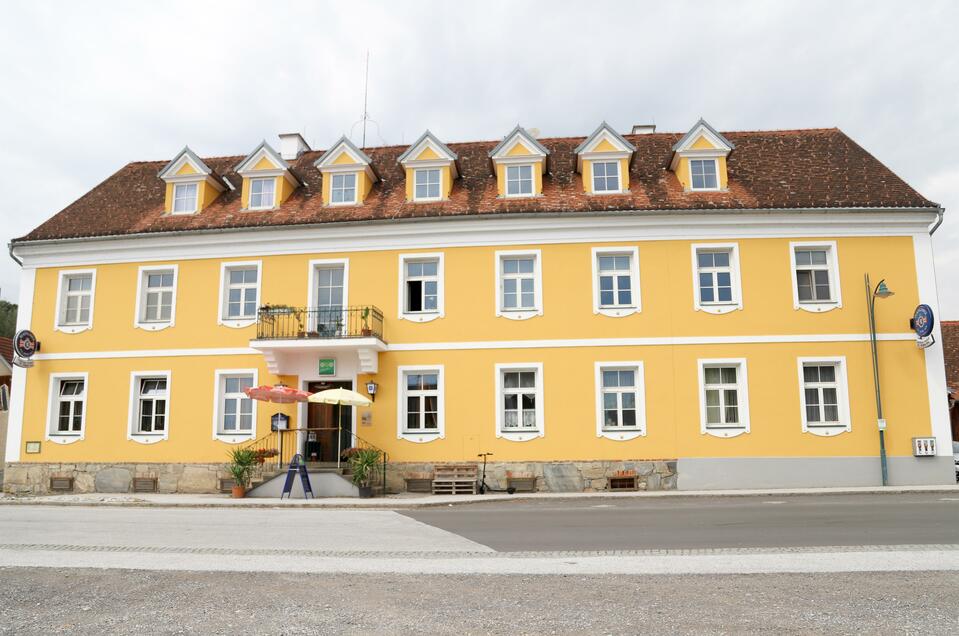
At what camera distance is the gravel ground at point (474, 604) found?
5.96 m

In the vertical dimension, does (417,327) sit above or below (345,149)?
below

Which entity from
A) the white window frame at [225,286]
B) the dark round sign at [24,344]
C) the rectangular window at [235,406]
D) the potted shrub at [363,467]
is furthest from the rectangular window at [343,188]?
the dark round sign at [24,344]

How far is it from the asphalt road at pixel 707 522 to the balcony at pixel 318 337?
548 centimetres

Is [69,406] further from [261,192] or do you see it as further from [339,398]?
[339,398]

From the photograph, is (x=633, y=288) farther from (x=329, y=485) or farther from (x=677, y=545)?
(x=677, y=545)

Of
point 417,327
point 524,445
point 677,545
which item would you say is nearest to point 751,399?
point 524,445

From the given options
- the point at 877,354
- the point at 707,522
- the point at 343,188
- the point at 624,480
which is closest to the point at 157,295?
the point at 343,188

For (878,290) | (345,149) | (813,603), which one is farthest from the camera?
(345,149)

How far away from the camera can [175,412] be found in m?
20.7

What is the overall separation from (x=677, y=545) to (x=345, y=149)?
52.2 ft

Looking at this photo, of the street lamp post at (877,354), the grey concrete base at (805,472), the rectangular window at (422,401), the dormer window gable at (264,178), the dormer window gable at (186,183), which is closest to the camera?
the street lamp post at (877,354)

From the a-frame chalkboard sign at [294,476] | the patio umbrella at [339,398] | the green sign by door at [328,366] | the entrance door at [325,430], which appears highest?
the green sign by door at [328,366]

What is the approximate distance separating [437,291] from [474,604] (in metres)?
14.3

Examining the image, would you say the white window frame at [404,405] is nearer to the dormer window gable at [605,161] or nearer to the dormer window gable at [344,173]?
the dormer window gable at [344,173]
